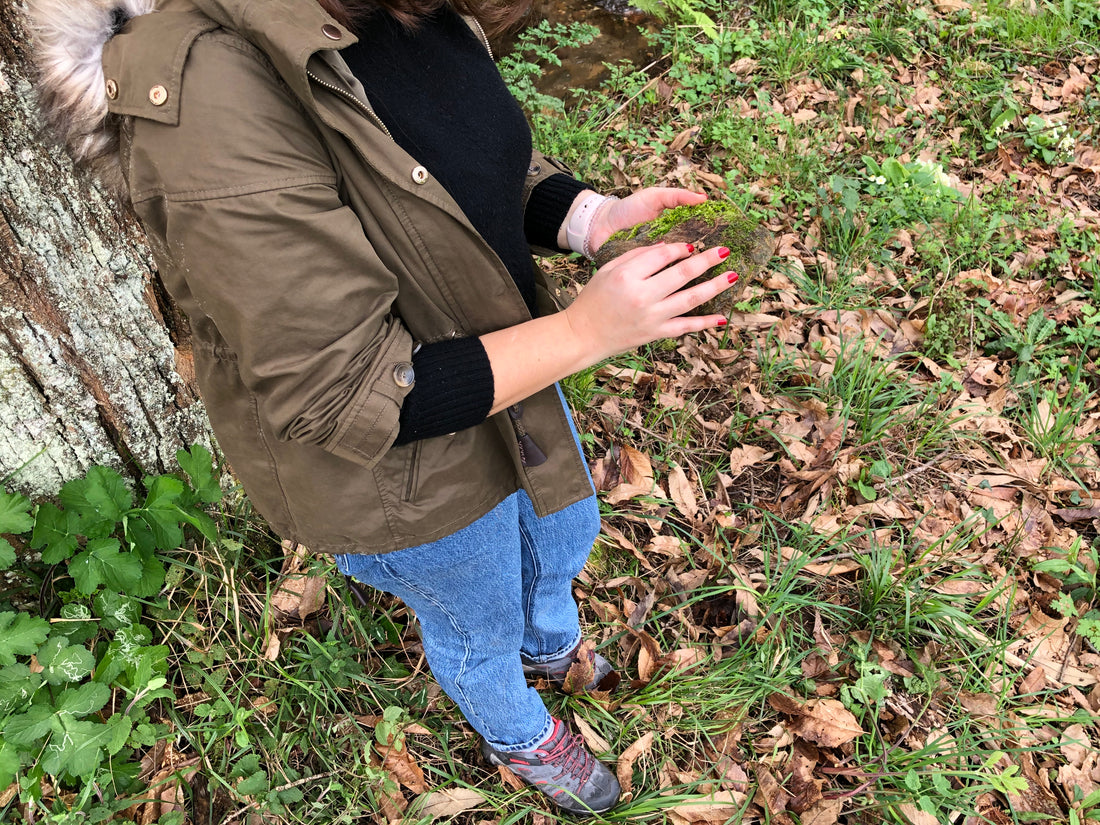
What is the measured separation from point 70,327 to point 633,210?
5.01 feet

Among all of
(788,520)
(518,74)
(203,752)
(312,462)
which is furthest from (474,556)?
(518,74)

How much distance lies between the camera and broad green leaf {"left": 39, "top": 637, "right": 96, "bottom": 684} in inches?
76.6

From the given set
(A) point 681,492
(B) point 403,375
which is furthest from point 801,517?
(B) point 403,375

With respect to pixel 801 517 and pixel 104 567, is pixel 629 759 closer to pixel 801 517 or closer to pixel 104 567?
pixel 801 517

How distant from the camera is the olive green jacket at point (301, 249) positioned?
1104 mm

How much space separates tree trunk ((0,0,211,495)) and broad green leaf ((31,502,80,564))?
97 millimetres

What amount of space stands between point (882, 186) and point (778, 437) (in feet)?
5.77

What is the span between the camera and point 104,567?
80.5 inches

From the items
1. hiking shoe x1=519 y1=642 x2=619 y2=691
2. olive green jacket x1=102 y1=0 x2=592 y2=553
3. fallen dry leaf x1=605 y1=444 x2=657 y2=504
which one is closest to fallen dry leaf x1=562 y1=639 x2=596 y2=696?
hiking shoe x1=519 y1=642 x2=619 y2=691

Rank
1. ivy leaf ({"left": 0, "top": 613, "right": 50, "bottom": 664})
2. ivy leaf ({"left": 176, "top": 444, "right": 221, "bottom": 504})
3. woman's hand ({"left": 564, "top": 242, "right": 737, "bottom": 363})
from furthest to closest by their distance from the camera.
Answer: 1. ivy leaf ({"left": 176, "top": 444, "right": 221, "bottom": 504})
2. ivy leaf ({"left": 0, "top": 613, "right": 50, "bottom": 664})
3. woman's hand ({"left": 564, "top": 242, "right": 737, "bottom": 363})

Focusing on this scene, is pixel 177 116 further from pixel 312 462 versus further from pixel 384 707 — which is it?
pixel 384 707

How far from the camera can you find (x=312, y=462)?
4.71ft

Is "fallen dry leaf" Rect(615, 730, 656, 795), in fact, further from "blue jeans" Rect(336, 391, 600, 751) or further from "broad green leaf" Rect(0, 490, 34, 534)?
"broad green leaf" Rect(0, 490, 34, 534)

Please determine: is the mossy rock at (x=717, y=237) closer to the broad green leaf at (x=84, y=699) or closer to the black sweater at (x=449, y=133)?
the black sweater at (x=449, y=133)
